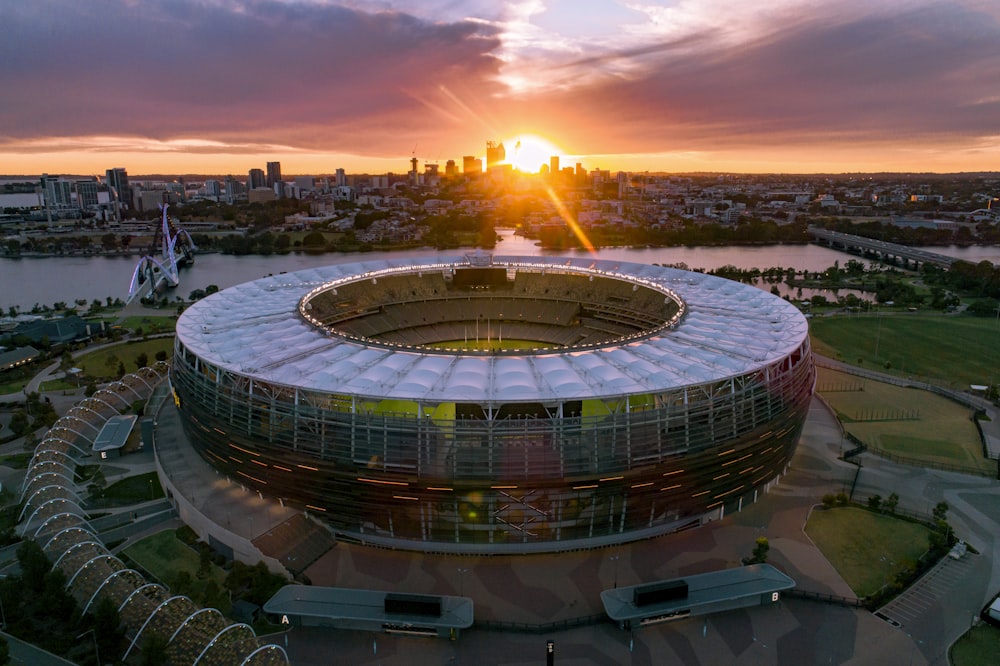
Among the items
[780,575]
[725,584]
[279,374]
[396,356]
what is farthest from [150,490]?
[780,575]

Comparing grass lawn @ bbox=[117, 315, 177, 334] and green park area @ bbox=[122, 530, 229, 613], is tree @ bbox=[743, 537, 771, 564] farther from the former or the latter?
grass lawn @ bbox=[117, 315, 177, 334]

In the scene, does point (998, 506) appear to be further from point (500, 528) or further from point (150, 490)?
point (150, 490)

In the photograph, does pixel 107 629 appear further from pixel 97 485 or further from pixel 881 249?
pixel 881 249

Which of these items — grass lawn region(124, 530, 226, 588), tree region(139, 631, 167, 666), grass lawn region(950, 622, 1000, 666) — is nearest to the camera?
tree region(139, 631, 167, 666)

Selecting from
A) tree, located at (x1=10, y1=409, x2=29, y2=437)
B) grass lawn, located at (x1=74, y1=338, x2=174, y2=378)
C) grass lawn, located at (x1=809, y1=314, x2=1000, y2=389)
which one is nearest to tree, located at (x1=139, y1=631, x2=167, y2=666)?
tree, located at (x1=10, y1=409, x2=29, y2=437)

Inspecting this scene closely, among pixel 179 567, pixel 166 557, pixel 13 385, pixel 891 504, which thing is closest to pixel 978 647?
pixel 891 504

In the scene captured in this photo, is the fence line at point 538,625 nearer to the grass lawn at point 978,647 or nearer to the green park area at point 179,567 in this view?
the green park area at point 179,567

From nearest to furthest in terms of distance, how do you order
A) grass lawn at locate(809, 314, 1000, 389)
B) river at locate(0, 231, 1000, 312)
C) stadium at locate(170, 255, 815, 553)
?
stadium at locate(170, 255, 815, 553), grass lawn at locate(809, 314, 1000, 389), river at locate(0, 231, 1000, 312)
